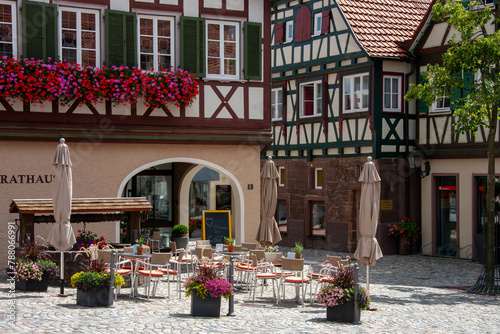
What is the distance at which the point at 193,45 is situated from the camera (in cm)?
1723

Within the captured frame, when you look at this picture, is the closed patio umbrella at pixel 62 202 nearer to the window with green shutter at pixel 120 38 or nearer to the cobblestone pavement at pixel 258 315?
the cobblestone pavement at pixel 258 315

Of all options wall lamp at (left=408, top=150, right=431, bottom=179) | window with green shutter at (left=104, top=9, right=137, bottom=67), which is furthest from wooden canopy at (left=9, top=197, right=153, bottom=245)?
wall lamp at (left=408, top=150, right=431, bottom=179)

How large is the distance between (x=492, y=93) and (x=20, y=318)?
1024 cm

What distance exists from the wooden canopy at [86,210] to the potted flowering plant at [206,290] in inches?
178

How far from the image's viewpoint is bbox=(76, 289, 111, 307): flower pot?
11734 mm

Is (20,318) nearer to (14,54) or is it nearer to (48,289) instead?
(48,289)

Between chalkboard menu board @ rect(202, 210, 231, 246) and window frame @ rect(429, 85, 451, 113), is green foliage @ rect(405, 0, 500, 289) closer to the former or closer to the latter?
window frame @ rect(429, 85, 451, 113)

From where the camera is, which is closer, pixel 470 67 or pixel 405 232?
pixel 470 67

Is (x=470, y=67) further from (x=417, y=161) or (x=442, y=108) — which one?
(x=417, y=161)

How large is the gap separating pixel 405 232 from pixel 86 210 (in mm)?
11212

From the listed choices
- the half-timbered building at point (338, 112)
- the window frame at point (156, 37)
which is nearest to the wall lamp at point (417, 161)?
the half-timbered building at point (338, 112)

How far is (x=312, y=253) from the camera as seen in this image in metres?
23.9

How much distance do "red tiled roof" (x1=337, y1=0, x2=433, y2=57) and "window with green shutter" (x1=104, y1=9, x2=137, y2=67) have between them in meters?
8.34

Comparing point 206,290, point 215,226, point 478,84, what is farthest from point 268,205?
point 206,290
